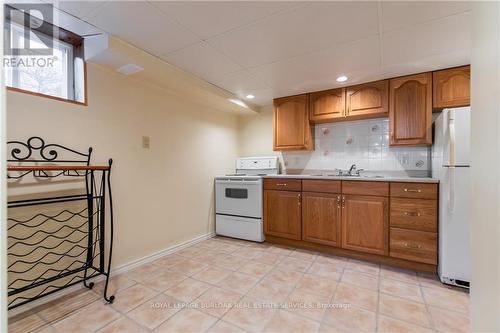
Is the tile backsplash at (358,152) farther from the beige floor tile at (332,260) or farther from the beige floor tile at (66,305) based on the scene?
the beige floor tile at (66,305)

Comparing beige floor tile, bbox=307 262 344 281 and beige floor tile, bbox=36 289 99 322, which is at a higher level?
beige floor tile, bbox=36 289 99 322

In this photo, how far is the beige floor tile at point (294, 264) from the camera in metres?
2.31

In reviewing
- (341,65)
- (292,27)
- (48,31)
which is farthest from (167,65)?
(341,65)

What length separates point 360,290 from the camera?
1.90m

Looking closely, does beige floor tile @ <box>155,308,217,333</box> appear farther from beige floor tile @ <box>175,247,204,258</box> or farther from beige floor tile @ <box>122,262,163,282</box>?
beige floor tile @ <box>175,247,204,258</box>

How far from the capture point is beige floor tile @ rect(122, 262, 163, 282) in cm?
212

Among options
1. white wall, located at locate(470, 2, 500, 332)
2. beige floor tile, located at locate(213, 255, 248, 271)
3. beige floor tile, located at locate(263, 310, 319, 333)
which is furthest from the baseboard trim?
white wall, located at locate(470, 2, 500, 332)

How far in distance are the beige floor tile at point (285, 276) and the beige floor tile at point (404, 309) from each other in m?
0.68

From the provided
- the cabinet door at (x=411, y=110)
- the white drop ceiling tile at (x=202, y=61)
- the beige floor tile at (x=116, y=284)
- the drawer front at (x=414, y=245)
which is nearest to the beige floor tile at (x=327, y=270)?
the drawer front at (x=414, y=245)

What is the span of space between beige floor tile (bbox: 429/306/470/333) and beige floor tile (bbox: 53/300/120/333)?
7.06 feet

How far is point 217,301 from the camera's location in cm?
175

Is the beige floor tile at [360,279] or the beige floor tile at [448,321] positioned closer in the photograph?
the beige floor tile at [448,321]

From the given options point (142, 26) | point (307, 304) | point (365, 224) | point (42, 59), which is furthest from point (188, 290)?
point (42, 59)

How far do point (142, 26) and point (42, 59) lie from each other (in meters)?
0.88
